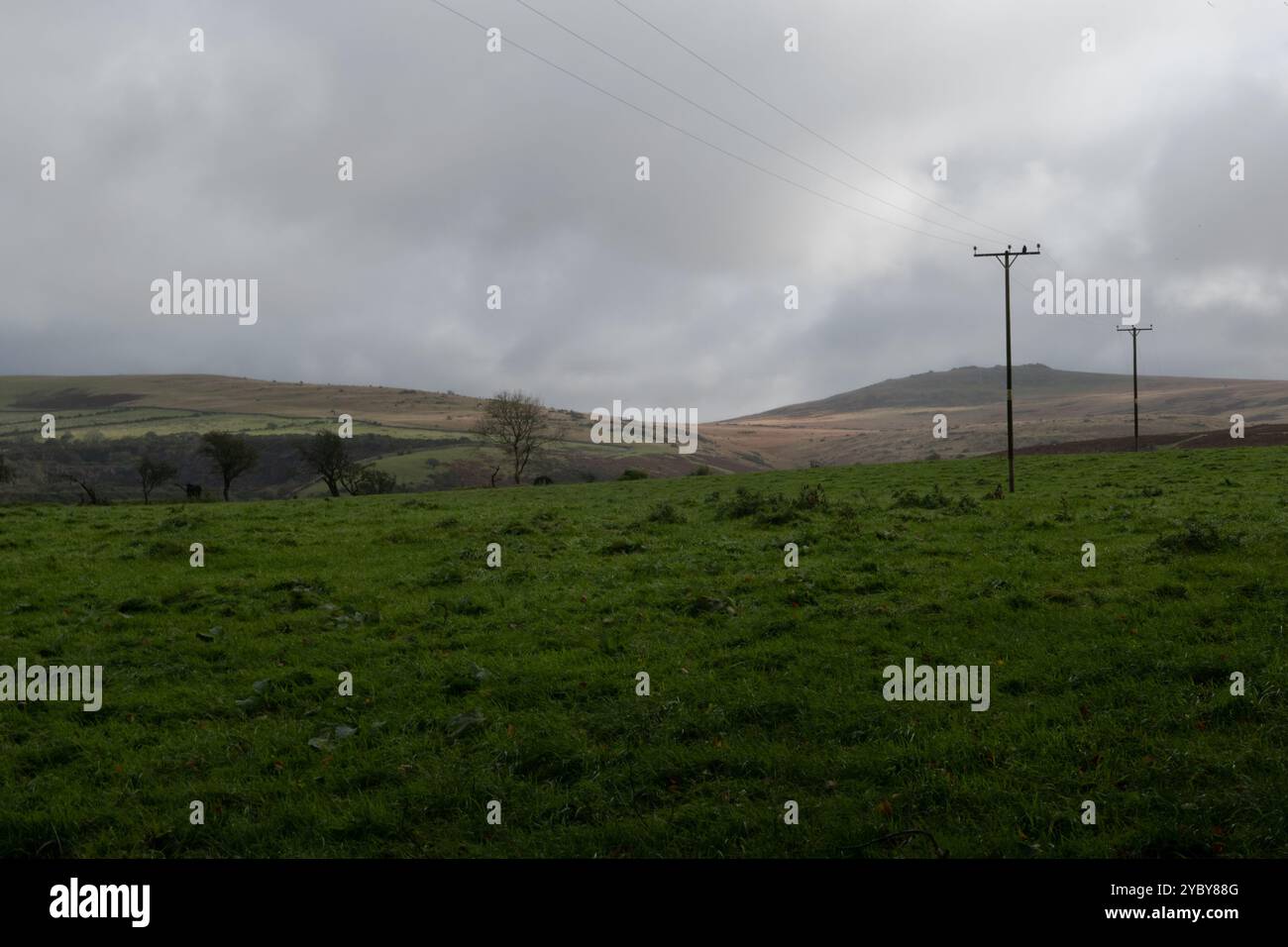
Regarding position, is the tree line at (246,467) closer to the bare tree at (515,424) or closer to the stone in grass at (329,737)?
the bare tree at (515,424)

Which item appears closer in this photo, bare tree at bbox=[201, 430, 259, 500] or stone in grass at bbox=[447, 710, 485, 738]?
stone in grass at bbox=[447, 710, 485, 738]

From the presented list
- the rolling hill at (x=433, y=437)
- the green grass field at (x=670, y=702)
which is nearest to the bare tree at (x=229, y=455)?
the rolling hill at (x=433, y=437)

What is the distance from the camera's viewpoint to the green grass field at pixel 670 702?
8078 mm

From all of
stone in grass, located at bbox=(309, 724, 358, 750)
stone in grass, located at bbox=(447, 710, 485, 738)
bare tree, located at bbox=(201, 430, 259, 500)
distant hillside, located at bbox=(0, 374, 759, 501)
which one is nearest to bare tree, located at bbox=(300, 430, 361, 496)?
bare tree, located at bbox=(201, 430, 259, 500)

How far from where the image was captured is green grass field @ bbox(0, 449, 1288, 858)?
8078 mm

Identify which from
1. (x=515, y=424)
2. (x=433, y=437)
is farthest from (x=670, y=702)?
(x=433, y=437)

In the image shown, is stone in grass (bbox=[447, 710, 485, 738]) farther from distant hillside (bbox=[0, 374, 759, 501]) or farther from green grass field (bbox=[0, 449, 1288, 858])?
distant hillside (bbox=[0, 374, 759, 501])

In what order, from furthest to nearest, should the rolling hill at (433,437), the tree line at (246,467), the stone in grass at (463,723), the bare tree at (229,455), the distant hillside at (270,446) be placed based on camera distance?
1. the rolling hill at (433,437)
2. the distant hillside at (270,446)
3. the tree line at (246,467)
4. the bare tree at (229,455)
5. the stone in grass at (463,723)

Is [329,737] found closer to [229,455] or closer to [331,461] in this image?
[331,461]

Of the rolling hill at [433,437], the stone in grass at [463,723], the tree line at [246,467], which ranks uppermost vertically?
the rolling hill at [433,437]

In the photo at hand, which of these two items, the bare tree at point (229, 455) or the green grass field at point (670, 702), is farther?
the bare tree at point (229, 455)

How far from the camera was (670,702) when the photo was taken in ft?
36.2
